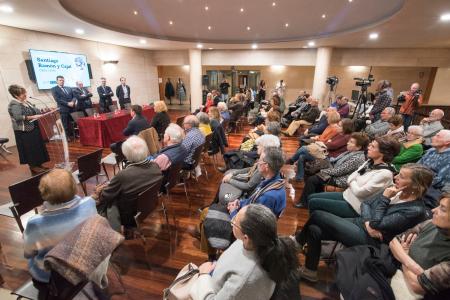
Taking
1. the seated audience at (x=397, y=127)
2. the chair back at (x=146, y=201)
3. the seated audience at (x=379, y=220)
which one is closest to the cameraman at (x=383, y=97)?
the seated audience at (x=397, y=127)

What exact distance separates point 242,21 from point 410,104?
460 centimetres

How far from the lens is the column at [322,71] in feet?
30.0

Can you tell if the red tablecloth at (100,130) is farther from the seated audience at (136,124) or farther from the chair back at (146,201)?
the chair back at (146,201)

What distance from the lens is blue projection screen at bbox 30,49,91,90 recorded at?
6379mm

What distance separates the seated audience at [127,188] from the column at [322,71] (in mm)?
9069

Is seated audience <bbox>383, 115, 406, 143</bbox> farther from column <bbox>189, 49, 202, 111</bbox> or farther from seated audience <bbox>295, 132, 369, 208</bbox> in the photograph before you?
column <bbox>189, 49, 202, 111</bbox>

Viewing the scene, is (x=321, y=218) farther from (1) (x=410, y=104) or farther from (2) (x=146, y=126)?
(1) (x=410, y=104)

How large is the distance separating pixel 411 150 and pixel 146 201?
3.30m

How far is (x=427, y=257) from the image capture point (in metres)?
1.37

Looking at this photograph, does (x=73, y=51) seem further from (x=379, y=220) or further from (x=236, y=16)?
(x=379, y=220)

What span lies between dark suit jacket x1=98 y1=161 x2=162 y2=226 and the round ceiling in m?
3.90

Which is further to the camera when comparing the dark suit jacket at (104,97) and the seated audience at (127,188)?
the dark suit jacket at (104,97)

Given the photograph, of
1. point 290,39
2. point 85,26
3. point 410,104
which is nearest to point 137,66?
point 85,26

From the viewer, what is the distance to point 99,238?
127 cm
